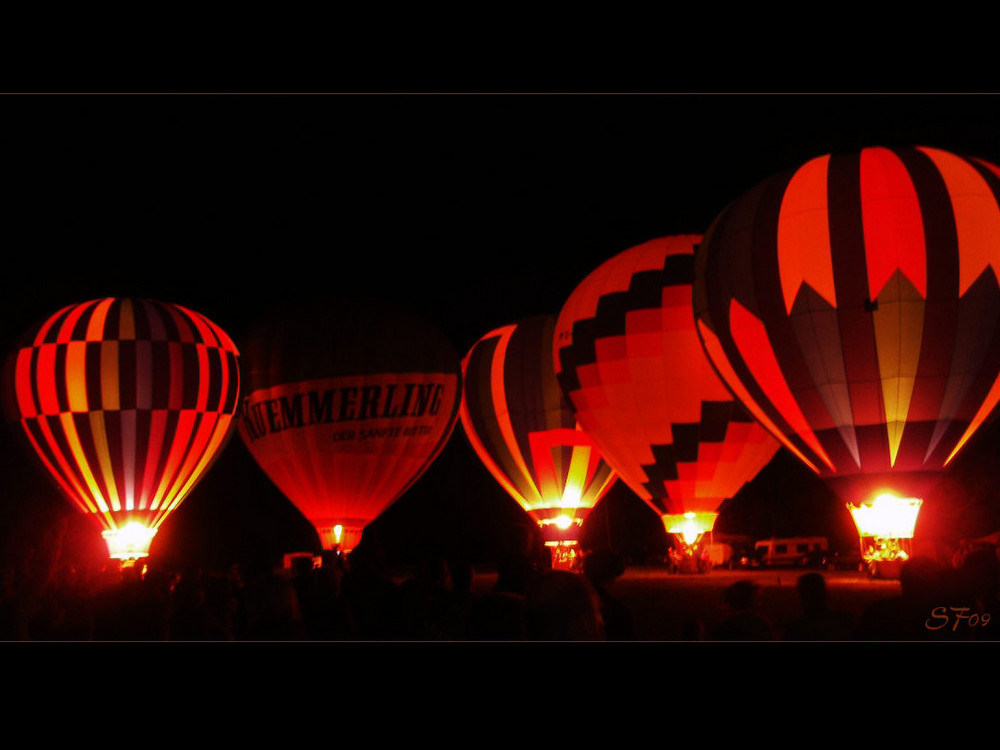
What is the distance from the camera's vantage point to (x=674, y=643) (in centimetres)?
274

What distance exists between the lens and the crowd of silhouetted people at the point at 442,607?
132 inches

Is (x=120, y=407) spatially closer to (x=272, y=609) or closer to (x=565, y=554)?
(x=565, y=554)

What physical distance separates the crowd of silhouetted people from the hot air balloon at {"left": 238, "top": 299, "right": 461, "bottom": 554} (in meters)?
7.79

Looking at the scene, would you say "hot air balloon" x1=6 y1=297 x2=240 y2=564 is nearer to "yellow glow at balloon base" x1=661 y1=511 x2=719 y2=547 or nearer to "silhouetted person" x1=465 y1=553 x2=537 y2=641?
"yellow glow at balloon base" x1=661 y1=511 x2=719 y2=547

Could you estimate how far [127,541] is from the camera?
42.7ft

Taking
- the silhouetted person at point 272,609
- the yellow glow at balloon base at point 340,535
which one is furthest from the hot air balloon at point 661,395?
the silhouetted person at point 272,609

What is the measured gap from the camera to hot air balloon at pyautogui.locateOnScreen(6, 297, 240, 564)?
13.0 m

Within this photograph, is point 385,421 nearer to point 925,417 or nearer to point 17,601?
point 925,417

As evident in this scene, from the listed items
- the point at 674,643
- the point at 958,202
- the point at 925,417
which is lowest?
the point at 674,643

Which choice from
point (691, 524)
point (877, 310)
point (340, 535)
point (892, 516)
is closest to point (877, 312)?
point (877, 310)

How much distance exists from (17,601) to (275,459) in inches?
348

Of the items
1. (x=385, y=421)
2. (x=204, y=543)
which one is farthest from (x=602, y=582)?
(x=204, y=543)

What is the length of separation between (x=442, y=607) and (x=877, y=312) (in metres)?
5.55

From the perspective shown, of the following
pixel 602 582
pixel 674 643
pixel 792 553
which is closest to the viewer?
pixel 674 643
